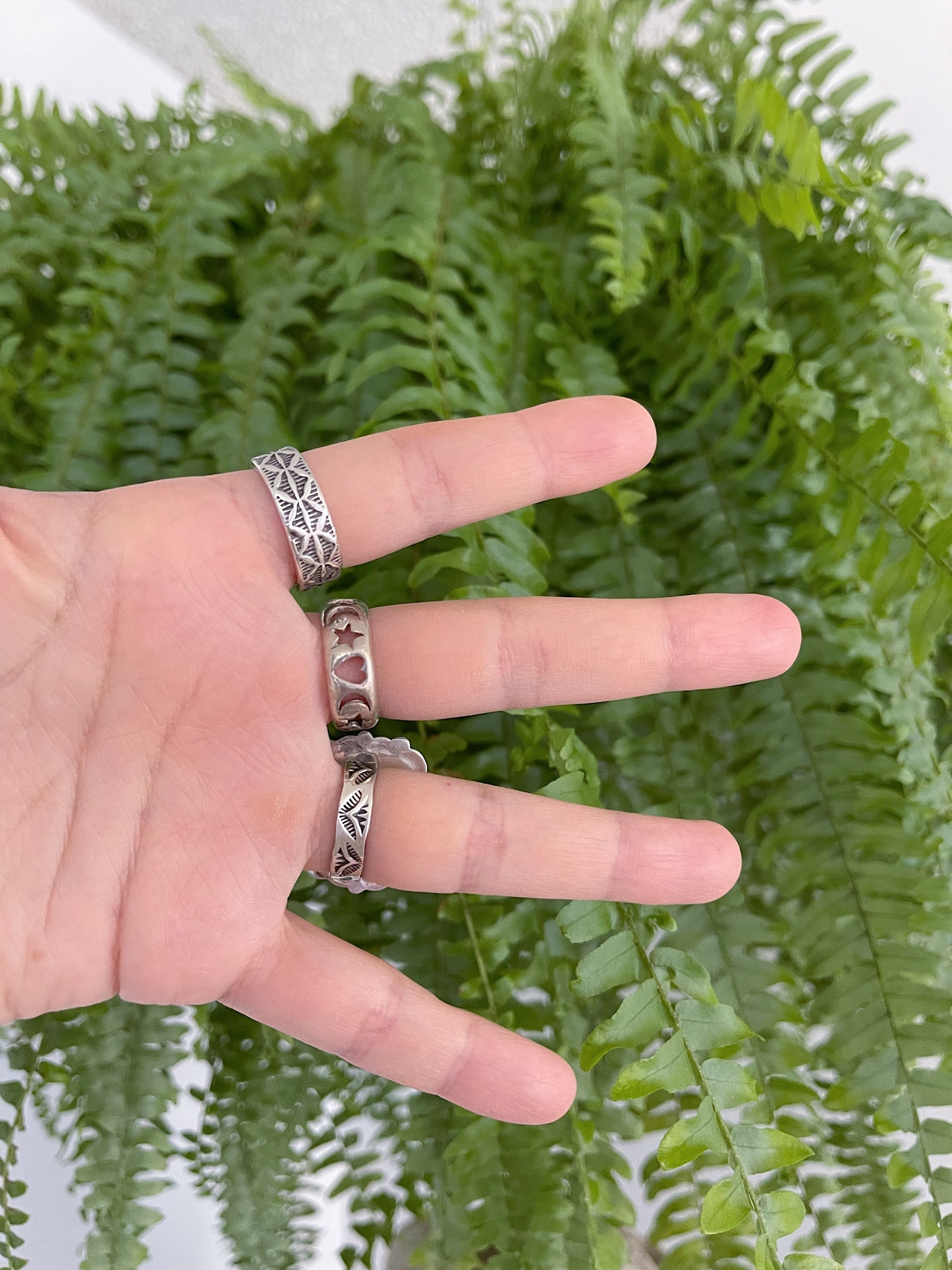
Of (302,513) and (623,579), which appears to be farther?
(623,579)

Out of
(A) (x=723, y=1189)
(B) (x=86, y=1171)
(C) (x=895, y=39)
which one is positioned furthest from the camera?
(C) (x=895, y=39)

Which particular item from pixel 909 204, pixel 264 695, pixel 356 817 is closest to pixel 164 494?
pixel 264 695

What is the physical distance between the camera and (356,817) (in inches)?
26.1

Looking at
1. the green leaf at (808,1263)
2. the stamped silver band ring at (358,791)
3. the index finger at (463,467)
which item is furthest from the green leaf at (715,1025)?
the index finger at (463,467)

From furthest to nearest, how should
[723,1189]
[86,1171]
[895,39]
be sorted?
[895,39], [86,1171], [723,1189]

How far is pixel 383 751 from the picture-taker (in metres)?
0.69

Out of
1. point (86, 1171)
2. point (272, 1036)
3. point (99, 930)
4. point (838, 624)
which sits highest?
point (838, 624)

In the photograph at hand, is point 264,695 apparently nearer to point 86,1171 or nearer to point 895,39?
point 86,1171

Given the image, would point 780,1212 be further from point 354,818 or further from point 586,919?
point 354,818

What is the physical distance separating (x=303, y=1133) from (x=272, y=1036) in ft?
0.32

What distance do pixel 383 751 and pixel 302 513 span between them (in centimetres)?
18

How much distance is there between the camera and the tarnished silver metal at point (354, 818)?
66 cm

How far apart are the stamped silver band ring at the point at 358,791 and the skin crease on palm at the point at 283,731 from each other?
1 cm

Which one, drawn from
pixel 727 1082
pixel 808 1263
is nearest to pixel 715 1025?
pixel 727 1082
